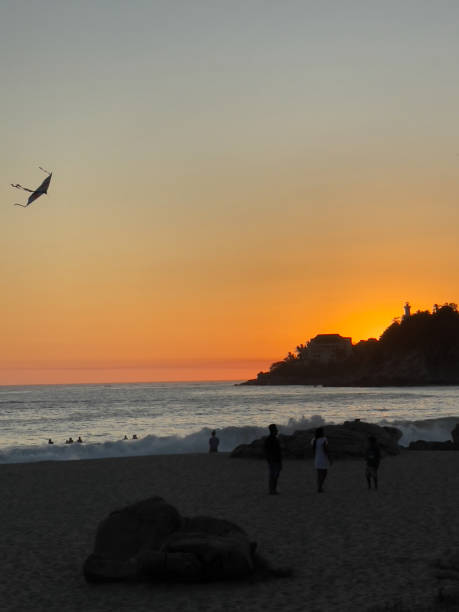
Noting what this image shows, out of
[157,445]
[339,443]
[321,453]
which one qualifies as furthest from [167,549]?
[157,445]

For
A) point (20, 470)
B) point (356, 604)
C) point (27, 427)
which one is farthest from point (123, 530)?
point (27, 427)

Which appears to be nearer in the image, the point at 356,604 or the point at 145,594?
the point at 356,604

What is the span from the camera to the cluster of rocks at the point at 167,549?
1088cm

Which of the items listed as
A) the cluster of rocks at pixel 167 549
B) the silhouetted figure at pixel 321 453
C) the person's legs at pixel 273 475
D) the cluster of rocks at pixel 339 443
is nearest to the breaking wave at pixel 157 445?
the cluster of rocks at pixel 339 443

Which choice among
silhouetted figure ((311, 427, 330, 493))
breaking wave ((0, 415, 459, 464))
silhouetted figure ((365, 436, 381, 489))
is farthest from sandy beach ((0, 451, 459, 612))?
breaking wave ((0, 415, 459, 464))

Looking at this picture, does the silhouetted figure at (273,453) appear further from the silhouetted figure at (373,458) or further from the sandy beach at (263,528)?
the silhouetted figure at (373,458)

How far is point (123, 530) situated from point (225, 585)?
193 cm

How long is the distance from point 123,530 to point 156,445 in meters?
32.3

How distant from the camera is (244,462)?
30953mm

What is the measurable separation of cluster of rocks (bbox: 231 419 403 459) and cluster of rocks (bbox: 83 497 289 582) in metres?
19.3

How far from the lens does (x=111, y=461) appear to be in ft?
109

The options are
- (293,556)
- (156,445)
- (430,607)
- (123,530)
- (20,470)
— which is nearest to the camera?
(430,607)

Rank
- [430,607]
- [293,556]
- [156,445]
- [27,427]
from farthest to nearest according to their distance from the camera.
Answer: [27,427] < [156,445] < [293,556] < [430,607]

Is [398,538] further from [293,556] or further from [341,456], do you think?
[341,456]
